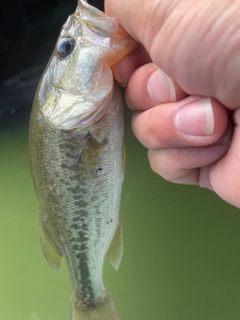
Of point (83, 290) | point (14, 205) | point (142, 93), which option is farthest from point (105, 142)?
point (14, 205)

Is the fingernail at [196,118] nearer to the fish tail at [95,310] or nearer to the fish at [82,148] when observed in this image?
the fish at [82,148]

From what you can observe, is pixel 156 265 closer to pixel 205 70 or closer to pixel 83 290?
pixel 83 290

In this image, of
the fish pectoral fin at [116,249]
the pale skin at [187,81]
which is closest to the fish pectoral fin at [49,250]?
the fish pectoral fin at [116,249]

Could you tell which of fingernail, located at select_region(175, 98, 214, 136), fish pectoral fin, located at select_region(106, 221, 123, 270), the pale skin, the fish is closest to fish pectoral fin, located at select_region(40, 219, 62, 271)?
the fish

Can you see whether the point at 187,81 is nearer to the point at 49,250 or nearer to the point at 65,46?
the point at 65,46

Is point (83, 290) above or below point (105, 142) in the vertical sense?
below

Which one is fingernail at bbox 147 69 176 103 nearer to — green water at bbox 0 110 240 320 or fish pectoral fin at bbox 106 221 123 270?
fish pectoral fin at bbox 106 221 123 270

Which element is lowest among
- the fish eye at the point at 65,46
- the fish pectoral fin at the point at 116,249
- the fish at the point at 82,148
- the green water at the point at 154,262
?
the green water at the point at 154,262
